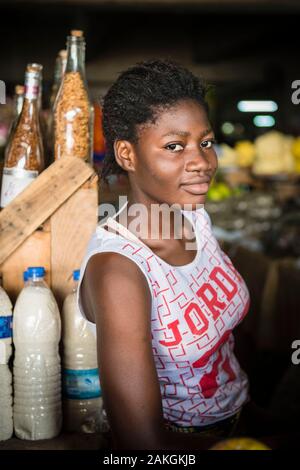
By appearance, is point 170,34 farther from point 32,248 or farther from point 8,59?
point 32,248

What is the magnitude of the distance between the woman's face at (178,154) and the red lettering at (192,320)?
0.25 m

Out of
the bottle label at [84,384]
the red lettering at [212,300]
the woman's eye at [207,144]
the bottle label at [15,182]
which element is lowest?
the bottle label at [84,384]

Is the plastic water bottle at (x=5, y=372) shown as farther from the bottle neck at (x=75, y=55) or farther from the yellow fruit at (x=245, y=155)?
the yellow fruit at (x=245, y=155)

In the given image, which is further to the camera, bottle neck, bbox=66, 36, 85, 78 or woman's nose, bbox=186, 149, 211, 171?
bottle neck, bbox=66, 36, 85, 78

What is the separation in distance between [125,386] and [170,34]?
7.21m

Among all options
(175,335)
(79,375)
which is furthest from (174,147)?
(79,375)

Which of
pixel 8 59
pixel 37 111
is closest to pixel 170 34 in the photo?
pixel 8 59

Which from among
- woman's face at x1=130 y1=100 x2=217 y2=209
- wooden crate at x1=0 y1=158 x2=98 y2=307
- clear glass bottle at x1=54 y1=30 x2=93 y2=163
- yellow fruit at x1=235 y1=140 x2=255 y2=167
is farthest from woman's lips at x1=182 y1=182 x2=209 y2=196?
yellow fruit at x1=235 y1=140 x2=255 y2=167

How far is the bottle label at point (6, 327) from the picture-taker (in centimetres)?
154

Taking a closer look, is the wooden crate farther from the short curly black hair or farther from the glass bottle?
the short curly black hair

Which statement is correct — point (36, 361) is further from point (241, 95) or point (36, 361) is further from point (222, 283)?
point (241, 95)

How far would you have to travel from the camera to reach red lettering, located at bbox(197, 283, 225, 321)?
154 centimetres

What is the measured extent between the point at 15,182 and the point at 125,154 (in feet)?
1.51

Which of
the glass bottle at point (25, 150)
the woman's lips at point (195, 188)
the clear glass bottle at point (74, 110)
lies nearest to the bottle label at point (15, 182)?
the glass bottle at point (25, 150)
